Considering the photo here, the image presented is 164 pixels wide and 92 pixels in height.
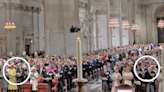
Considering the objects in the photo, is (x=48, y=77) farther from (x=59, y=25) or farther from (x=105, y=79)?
(x=59, y=25)

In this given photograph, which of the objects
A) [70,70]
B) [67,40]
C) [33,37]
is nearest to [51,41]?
[67,40]

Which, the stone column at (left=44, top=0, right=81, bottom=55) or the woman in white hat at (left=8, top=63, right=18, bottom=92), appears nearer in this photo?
the woman in white hat at (left=8, top=63, right=18, bottom=92)

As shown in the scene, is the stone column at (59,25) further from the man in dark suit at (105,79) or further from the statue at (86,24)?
the man in dark suit at (105,79)

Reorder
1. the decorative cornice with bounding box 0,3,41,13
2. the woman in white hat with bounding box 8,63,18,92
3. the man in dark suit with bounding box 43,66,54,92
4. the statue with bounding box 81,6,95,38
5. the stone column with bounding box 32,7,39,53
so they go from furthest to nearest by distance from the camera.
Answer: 1. the stone column with bounding box 32,7,39,53
2. the decorative cornice with bounding box 0,3,41,13
3. the statue with bounding box 81,6,95,38
4. the woman in white hat with bounding box 8,63,18,92
5. the man in dark suit with bounding box 43,66,54,92

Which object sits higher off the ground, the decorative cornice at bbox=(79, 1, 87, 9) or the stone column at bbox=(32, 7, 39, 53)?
the decorative cornice at bbox=(79, 1, 87, 9)

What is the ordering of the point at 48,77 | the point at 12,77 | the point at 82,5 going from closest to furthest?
the point at 48,77 → the point at 12,77 → the point at 82,5

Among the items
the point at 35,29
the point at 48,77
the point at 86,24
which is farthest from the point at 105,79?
the point at 35,29

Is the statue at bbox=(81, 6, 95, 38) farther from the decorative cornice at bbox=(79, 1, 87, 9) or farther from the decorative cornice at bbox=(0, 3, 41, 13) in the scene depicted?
the decorative cornice at bbox=(0, 3, 41, 13)

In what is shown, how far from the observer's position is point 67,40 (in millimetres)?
23188

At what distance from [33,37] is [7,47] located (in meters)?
6.12

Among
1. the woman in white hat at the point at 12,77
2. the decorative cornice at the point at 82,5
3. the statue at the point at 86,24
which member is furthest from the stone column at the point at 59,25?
the woman in white hat at the point at 12,77

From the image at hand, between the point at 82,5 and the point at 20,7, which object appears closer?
the point at 82,5

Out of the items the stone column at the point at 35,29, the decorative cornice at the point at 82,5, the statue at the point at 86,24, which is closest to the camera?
the statue at the point at 86,24

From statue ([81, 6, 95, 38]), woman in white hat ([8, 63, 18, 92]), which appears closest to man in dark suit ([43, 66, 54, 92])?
woman in white hat ([8, 63, 18, 92])
